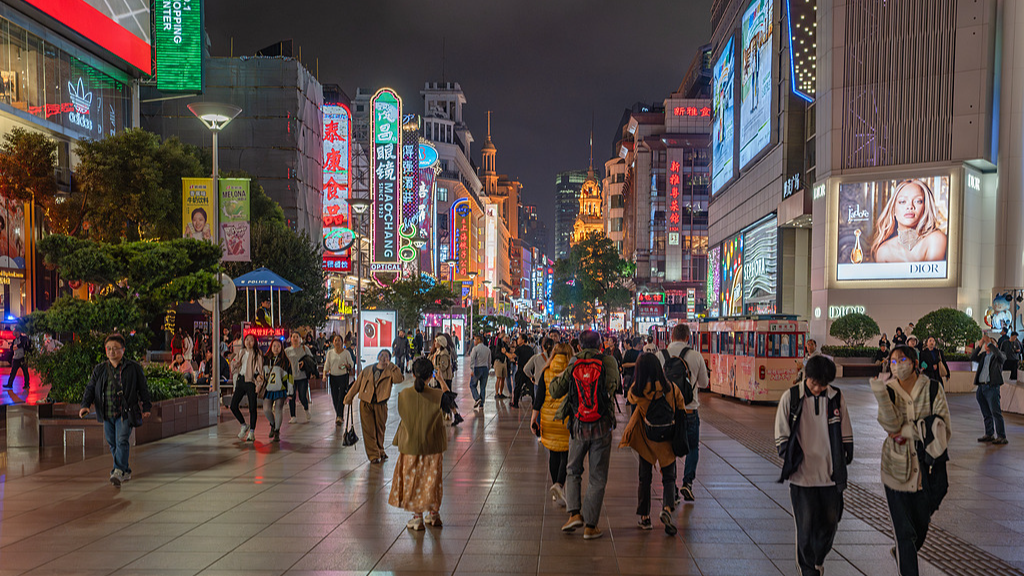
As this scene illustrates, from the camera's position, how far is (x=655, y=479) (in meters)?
9.93

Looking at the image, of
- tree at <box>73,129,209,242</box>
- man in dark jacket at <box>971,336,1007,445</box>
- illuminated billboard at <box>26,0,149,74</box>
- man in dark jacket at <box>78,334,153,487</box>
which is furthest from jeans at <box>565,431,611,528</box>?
illuminated billboard at <box>26,0,149,74</box>

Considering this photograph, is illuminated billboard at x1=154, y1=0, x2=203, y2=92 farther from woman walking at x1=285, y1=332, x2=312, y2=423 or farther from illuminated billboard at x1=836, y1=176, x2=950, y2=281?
illuminated billboard at x1=836, y1=176, x2=950, y2=281

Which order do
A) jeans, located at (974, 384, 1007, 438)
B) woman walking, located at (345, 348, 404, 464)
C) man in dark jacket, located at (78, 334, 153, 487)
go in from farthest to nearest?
jeans, located at (974, 384, 1007, 438), woman walking, located at (345, 348, 404, 464), man in dark jacket, located at (78, 334, 153, 487)

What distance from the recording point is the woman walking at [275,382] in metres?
13.0

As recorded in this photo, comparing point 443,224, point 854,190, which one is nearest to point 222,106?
point 854,190

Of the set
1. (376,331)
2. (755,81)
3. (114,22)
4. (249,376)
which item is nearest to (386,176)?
(114,22)

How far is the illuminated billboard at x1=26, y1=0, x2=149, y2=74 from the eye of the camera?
31641 millimetres

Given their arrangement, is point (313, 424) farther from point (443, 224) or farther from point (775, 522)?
point (443, 224)

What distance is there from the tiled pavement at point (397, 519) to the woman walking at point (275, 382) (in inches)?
40.6

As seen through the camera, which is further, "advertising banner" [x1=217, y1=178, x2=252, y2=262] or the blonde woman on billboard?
the blonde woman on billboard

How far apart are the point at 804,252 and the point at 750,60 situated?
581 inches

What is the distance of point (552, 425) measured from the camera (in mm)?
7785

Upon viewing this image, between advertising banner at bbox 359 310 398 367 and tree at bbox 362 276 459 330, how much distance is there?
650 inches

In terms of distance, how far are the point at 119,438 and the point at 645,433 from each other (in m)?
6.24
